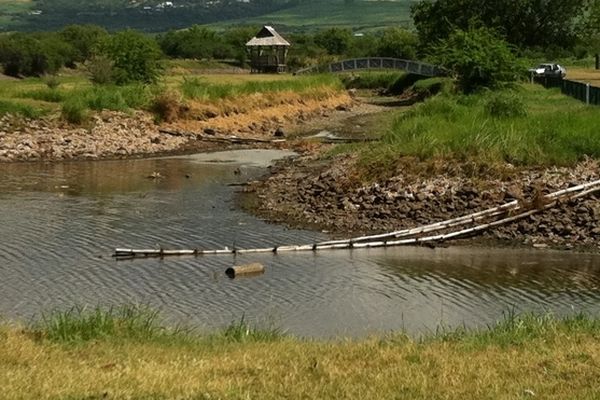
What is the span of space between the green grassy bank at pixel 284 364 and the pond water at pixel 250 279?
11.4 feet

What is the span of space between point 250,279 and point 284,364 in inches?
387

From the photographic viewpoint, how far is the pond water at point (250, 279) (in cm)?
1716

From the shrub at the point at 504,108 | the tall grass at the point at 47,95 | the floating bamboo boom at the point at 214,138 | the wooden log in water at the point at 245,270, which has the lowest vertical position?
the floating bamboo boom at the point at 214,138

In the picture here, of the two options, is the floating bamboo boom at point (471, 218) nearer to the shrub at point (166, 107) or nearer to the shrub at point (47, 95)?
the shrub at point (166, 107)

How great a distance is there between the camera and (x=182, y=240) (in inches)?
948

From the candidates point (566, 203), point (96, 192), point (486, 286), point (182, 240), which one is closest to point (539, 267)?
point (486, 286)

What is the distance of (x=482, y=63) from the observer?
50.8 metres

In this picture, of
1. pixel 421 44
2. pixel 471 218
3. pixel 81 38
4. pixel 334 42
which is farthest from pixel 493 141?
pixel 334 42

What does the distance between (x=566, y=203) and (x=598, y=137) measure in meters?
4.47

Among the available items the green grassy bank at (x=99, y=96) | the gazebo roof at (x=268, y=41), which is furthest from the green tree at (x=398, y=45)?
the green grassy bank at (x=99, y=96)

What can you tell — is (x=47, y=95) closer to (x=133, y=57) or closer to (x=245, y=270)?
(x=133, y=57)

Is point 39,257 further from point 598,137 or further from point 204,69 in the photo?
point 204,69

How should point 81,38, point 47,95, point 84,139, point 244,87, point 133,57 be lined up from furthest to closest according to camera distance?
1. point 81,38
2. point 244,87
3. point 133,57
4. point 47,95
5. point 84,139

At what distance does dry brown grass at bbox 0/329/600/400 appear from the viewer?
8797mm
